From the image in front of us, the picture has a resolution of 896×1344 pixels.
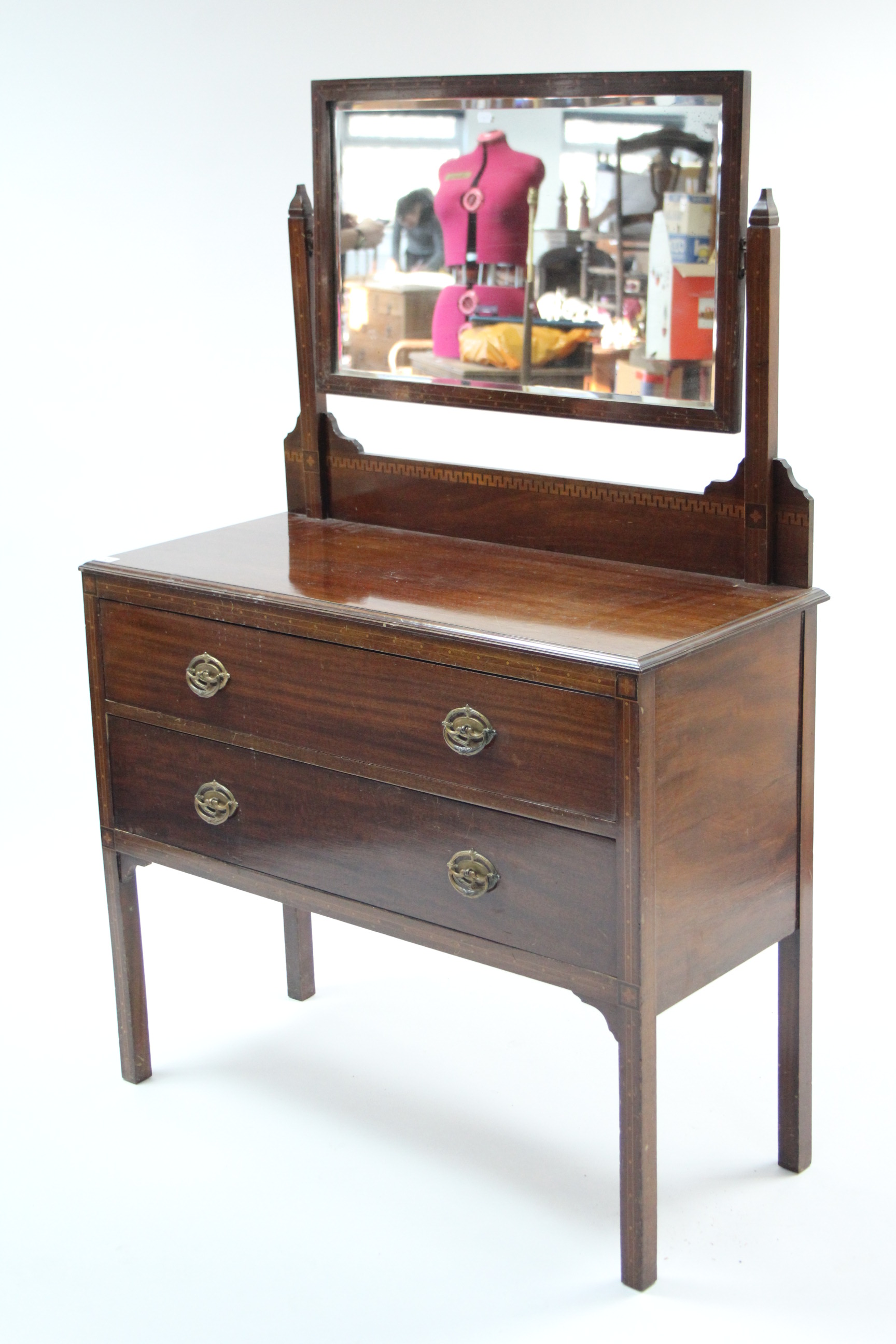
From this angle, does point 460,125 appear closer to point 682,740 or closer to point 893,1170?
point 682,740

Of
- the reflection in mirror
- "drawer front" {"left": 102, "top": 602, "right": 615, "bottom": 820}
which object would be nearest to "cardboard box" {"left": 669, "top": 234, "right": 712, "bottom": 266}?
the reflection in mirror

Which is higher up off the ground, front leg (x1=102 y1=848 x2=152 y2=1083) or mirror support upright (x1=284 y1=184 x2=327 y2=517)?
mirror support upright (x1=284 y1=184 x2=327 y2=517)

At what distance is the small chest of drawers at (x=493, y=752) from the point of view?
8.71 feet

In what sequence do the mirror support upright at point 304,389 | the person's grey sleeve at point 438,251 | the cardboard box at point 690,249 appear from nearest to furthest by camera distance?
the cardboard box at point 690,249
the person's grey sleeve at point 438,251
the mirror support upright at point 304,389

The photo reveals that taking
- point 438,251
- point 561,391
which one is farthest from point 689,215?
point 438,251

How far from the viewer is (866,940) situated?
388 centimetres

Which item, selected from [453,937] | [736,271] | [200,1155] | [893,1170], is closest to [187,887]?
[200,1155]

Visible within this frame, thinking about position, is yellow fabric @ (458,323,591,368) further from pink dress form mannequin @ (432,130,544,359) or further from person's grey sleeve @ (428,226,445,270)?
person's grey sleeve @ (428,226,445,270)

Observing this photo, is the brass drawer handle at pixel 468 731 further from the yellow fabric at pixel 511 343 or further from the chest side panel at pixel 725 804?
the yellow fabric at pixel 511 343

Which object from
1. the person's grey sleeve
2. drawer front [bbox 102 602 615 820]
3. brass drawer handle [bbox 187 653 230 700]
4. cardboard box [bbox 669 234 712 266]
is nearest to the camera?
drawer front [bbox 102 602 615 820]

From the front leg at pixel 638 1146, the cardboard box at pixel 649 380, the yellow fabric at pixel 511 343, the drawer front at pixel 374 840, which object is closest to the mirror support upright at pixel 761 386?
the cardboard box at pixel 649 380

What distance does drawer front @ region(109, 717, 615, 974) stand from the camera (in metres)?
2.71

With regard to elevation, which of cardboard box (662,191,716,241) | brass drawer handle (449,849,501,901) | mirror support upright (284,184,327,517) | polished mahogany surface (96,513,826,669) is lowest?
brass drawer handle (449,849,501,901)

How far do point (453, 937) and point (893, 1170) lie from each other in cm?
90
